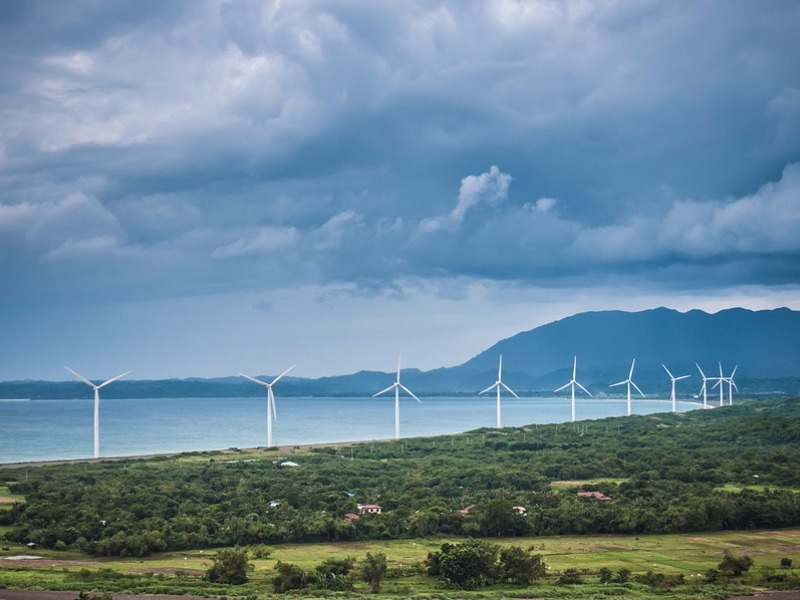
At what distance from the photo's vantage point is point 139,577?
48.1 metres

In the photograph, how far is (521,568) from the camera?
49188mm

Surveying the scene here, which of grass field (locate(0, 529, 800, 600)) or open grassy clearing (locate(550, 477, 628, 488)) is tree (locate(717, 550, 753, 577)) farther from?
open grassy clearing (locate(550, 477, 628, 488))

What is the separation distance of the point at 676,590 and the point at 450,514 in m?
20.8

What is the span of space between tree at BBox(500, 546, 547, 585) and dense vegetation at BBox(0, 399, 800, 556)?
13.1 m

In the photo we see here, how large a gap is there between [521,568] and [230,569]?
14.5 m

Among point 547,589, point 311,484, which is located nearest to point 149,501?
point 311,484

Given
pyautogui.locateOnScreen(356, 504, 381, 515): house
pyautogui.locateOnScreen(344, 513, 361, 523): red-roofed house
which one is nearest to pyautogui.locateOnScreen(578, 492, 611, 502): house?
pyautogui.locateOnScreen(356, 504, 381, 515): house

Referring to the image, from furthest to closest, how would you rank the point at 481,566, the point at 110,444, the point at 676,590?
the point at 110,444 → the point at 481,566 → the point at 676,590

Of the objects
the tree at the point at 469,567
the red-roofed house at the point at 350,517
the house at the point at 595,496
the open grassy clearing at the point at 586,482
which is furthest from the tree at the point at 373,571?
the open grassy clearing at the point at 586,482

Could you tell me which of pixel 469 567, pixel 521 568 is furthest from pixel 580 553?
pixel 469 567

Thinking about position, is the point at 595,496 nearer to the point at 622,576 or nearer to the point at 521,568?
the point at 622,576

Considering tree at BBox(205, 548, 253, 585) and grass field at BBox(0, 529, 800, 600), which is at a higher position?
tree at BBox(205, 548, 253, 585)

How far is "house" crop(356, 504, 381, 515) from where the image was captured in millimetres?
67125

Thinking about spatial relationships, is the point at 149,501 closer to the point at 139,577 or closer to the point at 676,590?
the point at 139,577
